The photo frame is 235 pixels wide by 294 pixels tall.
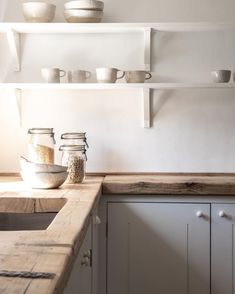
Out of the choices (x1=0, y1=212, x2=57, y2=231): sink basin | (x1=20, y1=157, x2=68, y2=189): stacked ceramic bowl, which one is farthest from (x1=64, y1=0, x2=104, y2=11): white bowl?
(x1=0, y1=212, x2=57, y2=231): sink basin

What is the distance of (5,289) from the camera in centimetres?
92

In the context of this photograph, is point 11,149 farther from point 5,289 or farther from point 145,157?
point 5,289

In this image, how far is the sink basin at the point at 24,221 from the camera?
240 cm

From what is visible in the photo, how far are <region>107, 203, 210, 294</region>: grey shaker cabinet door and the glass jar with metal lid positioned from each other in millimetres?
405

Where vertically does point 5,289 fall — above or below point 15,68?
below

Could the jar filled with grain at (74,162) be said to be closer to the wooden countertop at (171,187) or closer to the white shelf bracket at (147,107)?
the wooden countertop at (171,187)

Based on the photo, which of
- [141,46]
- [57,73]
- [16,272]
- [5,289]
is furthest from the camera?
[141,46]

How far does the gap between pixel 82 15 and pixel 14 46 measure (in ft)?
1.44

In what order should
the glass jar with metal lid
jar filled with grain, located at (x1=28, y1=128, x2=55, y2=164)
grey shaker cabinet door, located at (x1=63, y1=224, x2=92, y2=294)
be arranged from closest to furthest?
1. grey shaker cabinet door, located at (x1=63, y1=224, x2=92, y2=294)
2. jar filled with grain, located at (x1=28, y1=128, x2=55, y2=164)
3. the glass jar with metal lid

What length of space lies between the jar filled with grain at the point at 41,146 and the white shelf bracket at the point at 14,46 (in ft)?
1.62

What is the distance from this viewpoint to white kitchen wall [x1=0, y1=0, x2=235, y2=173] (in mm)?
2861

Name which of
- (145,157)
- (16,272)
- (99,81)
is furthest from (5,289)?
(145,157)

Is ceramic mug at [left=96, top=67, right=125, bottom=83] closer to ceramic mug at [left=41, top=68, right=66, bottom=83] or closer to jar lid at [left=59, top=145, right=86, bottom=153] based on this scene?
ceramic mug at [left=41, top=68, right=66, bottom=83]

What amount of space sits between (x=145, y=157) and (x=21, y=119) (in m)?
0.73
